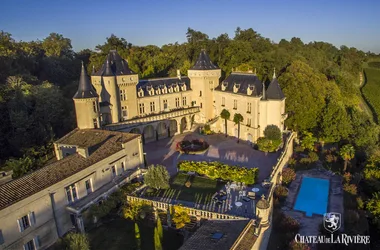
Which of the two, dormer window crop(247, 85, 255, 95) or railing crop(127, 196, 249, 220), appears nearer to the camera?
railing crop(127, 196, 249, 220)

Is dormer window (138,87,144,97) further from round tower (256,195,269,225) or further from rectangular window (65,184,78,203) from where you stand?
round tower (256,195,269,225)

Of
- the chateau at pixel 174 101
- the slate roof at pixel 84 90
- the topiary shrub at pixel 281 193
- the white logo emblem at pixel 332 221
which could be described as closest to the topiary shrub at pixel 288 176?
the topiary shrub at pixel 281 193

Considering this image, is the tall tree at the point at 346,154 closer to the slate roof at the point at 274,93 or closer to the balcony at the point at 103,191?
the slate roof at the point at 274,93

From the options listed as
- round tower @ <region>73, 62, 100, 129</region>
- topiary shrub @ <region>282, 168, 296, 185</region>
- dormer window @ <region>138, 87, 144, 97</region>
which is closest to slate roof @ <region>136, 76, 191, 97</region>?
dormer window @ <region>138, 87, 144, 97</region>

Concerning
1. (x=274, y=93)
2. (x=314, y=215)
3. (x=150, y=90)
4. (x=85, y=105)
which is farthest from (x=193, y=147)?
(x=314, y=215)

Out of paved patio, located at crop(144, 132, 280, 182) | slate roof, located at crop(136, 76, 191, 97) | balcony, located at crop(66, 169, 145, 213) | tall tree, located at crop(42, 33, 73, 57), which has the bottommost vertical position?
paved patio, located at crop(144, 132, 280, 182)

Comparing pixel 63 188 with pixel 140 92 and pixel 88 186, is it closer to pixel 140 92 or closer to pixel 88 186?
pixel 88 186
